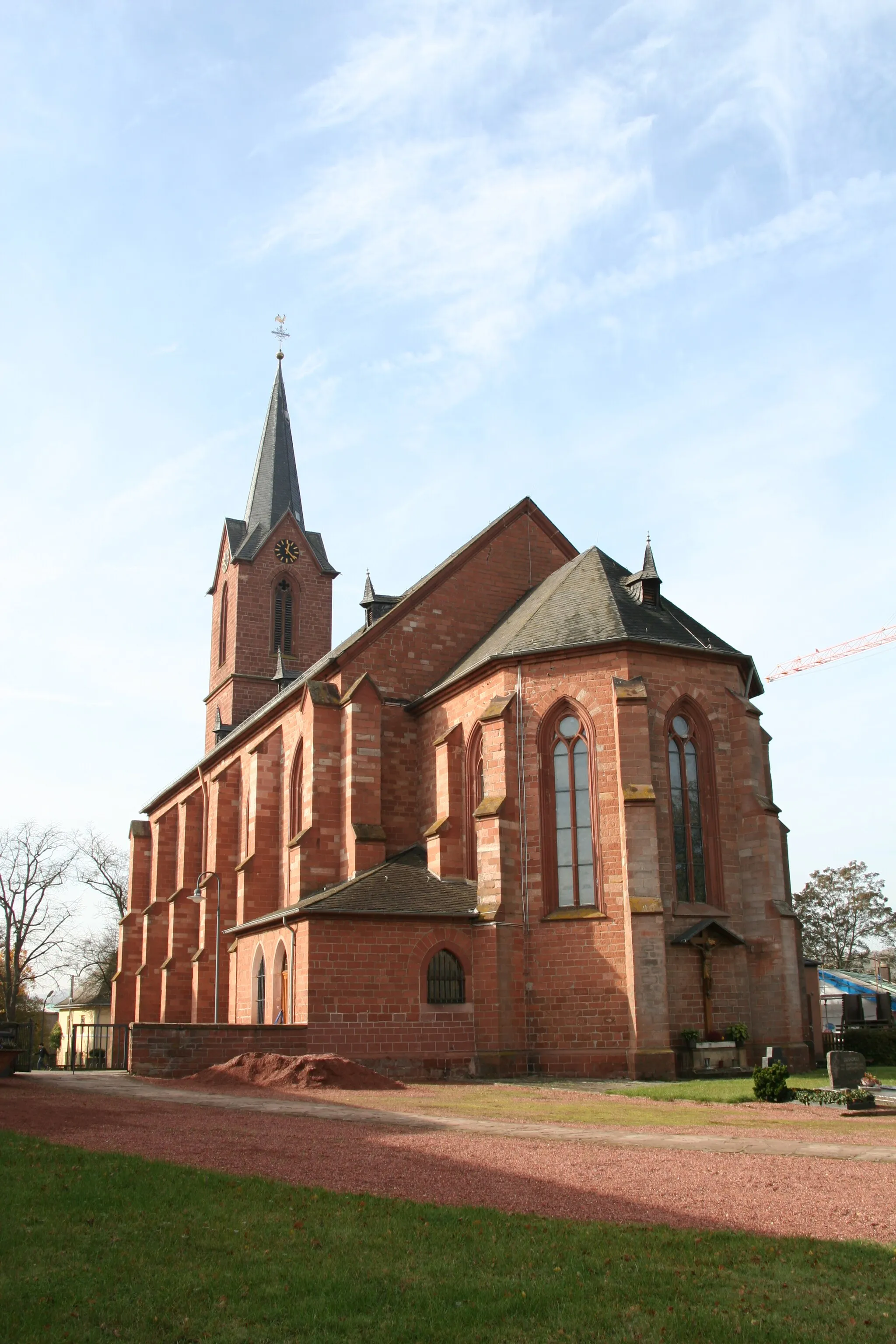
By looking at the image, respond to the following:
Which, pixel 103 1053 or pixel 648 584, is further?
pixel 103 1053

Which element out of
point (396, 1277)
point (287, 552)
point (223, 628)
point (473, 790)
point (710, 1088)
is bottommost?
point (710, 1088)

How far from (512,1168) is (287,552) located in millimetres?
48010

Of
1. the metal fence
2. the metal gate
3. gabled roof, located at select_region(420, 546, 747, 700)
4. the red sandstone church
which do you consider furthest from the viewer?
the metal gate

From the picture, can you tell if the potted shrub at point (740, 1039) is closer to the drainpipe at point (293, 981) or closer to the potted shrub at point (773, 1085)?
the potted shrub at point (773, 1085)

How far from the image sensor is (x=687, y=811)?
94.1 feet

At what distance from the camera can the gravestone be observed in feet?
65.4

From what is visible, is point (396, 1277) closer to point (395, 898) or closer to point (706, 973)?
point (706, 973)

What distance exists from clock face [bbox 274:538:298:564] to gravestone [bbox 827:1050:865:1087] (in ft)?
138

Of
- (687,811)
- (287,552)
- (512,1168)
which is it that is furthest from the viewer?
(287,552)

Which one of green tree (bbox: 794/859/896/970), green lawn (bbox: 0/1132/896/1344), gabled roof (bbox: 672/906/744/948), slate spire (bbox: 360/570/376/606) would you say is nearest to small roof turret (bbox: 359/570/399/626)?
slate spire (bbox: 360/570/376/606)

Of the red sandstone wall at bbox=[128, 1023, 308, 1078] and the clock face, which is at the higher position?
the clock face

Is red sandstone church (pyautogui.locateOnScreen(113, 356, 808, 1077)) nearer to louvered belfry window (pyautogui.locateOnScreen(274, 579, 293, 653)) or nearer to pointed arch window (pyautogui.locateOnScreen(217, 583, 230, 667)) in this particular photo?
louvered belfry window (pyautogui.locateOnScreen(274, 579, 293, 653))

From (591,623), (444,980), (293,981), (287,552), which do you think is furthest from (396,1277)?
(287,552)

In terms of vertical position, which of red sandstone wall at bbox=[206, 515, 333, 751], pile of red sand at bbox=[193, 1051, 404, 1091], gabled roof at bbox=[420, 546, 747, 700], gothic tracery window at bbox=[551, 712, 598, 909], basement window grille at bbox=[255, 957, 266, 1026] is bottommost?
pile of red sand at bbox=[193, 1051, 404, 1091]
